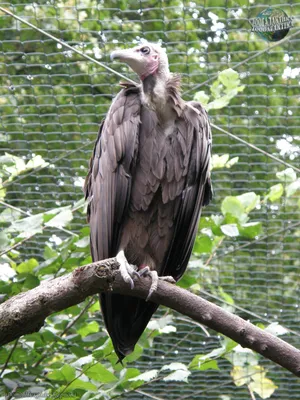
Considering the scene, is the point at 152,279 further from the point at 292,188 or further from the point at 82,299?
the point at 292,188

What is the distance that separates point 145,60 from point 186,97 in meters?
1.93

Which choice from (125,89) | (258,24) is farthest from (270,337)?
(258,24)

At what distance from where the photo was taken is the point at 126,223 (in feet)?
12.9

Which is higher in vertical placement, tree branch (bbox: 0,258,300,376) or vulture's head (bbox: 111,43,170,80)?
vulture's head (bbox: 111,43,170,80)

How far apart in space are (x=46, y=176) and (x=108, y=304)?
2.29m

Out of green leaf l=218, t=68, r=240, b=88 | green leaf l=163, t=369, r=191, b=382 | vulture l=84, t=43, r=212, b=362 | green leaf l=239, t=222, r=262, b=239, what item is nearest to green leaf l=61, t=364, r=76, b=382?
vulture l=84, t=43, r=212, b=362

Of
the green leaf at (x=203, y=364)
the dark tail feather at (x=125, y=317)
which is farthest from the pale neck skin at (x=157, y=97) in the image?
the green leaf at (x=203, y=364)

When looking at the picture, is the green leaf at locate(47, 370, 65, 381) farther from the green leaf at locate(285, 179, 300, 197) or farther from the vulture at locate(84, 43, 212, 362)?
the green leaf at locate(285, 179, 300, 197)

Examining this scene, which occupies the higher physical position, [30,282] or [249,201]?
[249,201]

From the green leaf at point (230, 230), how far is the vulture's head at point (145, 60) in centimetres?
85

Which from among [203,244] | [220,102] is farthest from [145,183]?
[220,102]

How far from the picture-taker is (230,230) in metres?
4.23

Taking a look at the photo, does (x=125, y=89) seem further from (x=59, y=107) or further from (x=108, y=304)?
(x=59, y=107)

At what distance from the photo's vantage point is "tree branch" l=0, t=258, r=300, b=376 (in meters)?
3.09
